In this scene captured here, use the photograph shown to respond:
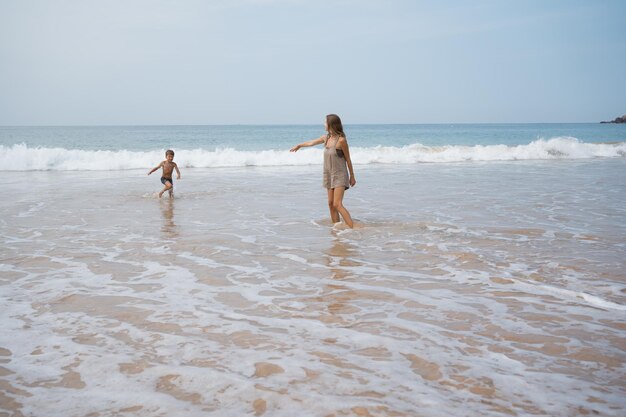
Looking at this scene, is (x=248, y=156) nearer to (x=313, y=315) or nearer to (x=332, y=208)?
(x=332, y=208)

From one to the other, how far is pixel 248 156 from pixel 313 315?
20.4 meters

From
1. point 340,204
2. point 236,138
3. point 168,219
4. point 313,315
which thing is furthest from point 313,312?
point 236,138

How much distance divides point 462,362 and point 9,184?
15841 millimetres

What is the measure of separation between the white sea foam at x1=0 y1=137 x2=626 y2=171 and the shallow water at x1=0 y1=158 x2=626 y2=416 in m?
13.1

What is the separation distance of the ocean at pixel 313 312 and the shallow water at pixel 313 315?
18 millimetres

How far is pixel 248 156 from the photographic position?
79.1 feet

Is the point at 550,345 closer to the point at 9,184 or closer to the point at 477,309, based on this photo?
the point at 477,309

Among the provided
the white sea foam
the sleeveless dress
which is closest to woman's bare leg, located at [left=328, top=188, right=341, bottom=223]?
the sleeveless dress

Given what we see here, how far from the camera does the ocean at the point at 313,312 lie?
2.89m

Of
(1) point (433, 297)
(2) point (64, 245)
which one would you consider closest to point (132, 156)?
(2) point (64, 245)

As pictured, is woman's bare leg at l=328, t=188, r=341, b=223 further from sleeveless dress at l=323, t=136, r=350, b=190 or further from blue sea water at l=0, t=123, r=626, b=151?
blue sea water at l=0, t=123, r=626, b=151

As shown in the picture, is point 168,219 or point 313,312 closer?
point 313,312

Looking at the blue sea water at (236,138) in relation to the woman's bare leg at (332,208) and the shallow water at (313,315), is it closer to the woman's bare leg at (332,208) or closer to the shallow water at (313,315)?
the woman's bare leg at (332,208)

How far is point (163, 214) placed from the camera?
9797 millimetres
